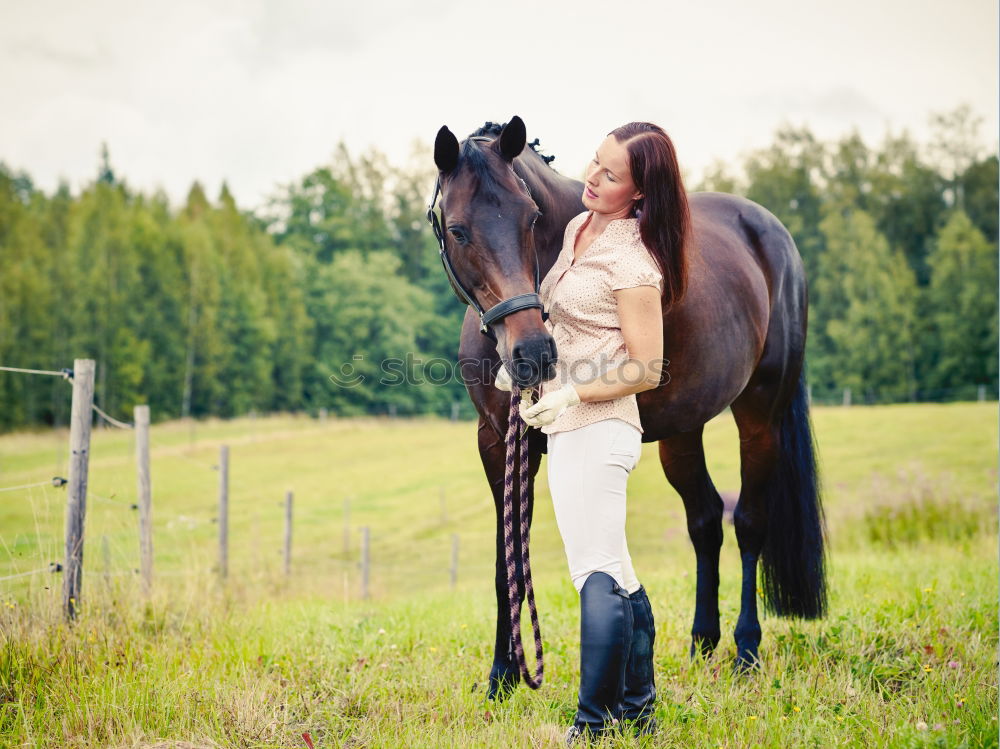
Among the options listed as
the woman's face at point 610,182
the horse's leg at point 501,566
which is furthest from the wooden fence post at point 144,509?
the woman's face at point 610,182

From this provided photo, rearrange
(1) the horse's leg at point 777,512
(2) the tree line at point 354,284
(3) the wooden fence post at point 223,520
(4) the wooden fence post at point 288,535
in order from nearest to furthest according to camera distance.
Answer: (1) the horse's leg at point 777,512 < (3) the wooden fence post at point 223,520 < (4) the wooden fence post at point 288,535 < (2) the tree line at point 354,284

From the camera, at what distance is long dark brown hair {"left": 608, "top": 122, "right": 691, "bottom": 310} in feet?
7.30

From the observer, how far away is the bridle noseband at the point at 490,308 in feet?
6.97

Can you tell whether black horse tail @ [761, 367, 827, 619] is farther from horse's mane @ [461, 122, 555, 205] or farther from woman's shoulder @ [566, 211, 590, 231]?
horse's mane @ [461, 122, 555, 205]

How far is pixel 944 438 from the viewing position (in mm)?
18828

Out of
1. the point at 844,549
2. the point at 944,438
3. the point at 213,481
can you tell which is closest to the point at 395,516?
the point at 213,481

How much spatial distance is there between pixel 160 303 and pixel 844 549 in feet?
96.4

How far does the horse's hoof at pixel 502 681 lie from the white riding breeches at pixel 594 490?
0.86 meters

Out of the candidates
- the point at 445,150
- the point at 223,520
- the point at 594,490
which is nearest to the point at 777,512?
the point at 594,490

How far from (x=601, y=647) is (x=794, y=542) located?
2.09m

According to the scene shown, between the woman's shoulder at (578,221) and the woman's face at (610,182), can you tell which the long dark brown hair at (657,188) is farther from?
the woman's shoulder at (578,221)

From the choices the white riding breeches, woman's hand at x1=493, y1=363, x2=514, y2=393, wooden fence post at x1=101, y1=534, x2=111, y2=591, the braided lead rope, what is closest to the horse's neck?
woman's hand at x1=493, y1=363, x2=514, y2=393

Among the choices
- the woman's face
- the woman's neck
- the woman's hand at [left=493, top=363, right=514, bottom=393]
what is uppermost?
the woman's face

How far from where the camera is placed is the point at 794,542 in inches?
153
